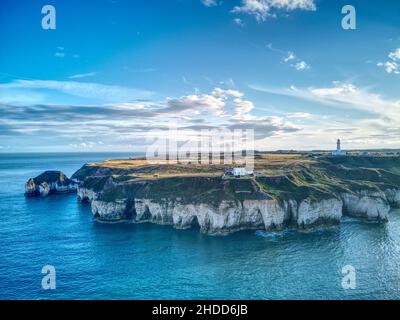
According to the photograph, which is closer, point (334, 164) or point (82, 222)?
point (82, 222)

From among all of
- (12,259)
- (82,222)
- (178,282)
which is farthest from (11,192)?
(178,282)

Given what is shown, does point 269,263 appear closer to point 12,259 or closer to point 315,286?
point 315,286

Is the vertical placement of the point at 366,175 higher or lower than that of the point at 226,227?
higher
